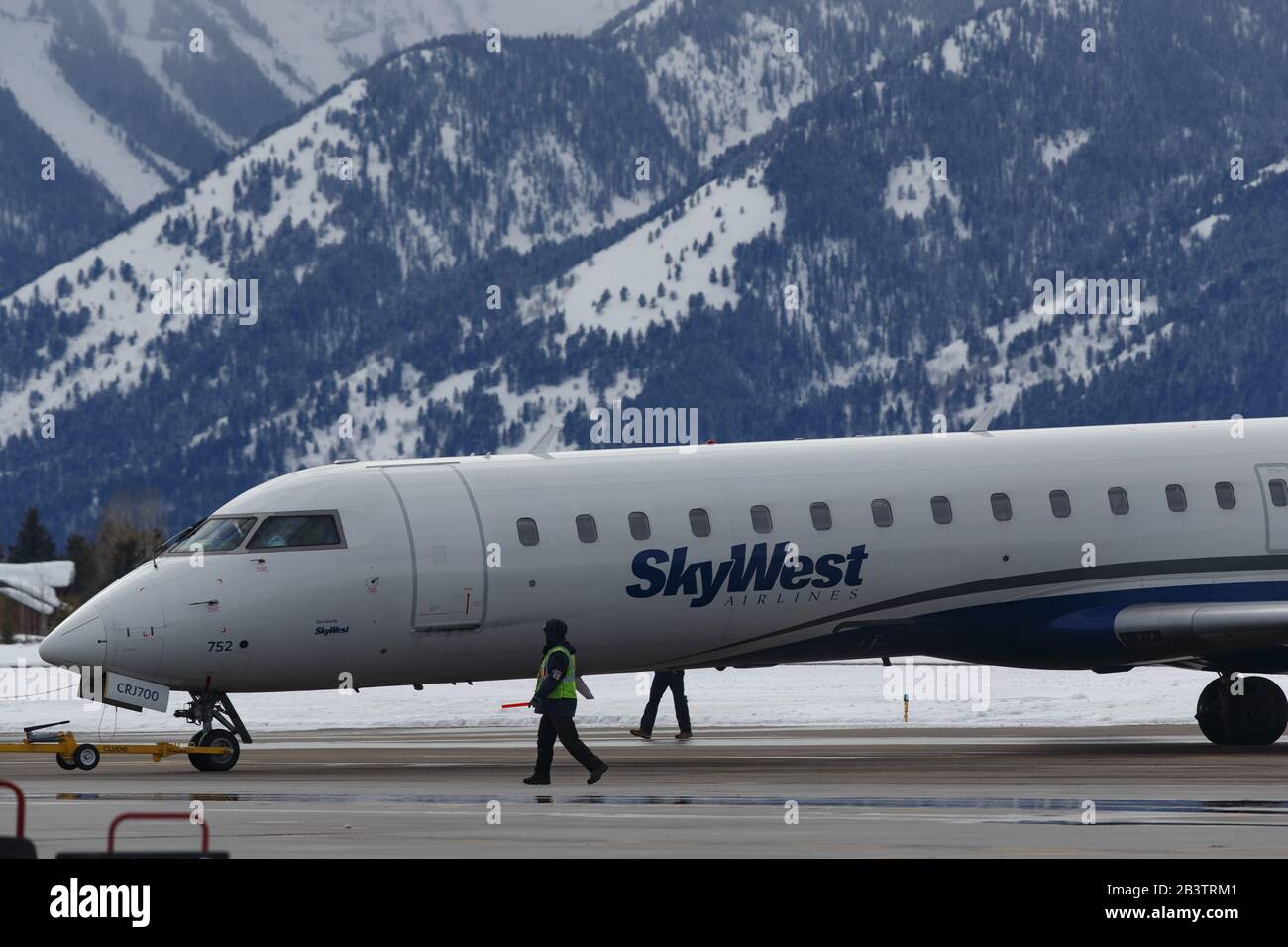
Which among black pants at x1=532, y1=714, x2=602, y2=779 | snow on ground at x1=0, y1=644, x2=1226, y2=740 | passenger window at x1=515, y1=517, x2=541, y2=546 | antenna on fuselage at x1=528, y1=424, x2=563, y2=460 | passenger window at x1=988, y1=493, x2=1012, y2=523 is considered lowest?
snow on ground at x1=0, y1=644, x2=1226, y2=740

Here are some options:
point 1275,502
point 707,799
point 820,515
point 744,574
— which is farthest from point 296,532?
point 1275,502

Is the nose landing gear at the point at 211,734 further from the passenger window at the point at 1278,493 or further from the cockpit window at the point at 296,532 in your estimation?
the passenger window at the point at 1278,493

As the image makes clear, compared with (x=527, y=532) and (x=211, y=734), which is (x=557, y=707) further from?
(x=211, y=734)

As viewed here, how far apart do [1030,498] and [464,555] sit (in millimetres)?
7380

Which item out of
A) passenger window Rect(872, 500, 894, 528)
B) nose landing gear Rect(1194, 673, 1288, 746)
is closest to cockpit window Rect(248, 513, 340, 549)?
passenger window Rect(872, 500, 894, 528)

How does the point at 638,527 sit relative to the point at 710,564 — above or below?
above

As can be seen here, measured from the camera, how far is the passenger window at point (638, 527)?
2833 cm

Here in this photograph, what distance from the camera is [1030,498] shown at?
1179 inches

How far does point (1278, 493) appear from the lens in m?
31.1

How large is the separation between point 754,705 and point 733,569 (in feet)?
51.8

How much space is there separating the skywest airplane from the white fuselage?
3 centimetres

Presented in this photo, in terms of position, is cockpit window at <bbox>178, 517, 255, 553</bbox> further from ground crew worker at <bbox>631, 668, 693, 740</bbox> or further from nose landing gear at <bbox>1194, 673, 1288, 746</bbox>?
nose landing gear at <bbox>1194, 673, 1288, 746</bbox>

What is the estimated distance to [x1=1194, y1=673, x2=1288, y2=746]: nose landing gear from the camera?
1227 inches
